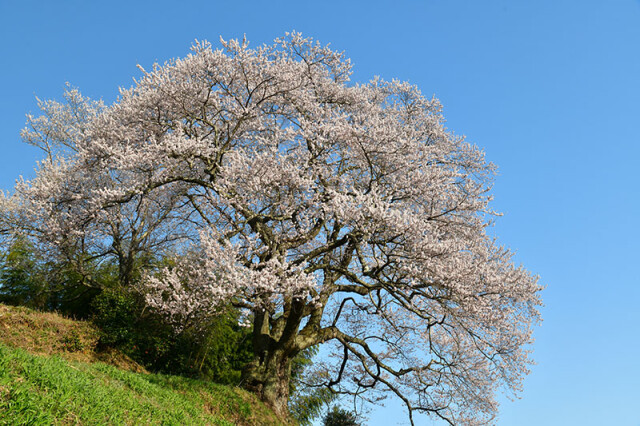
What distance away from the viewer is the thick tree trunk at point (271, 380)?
14.1m

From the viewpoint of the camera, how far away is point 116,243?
18.9 metres

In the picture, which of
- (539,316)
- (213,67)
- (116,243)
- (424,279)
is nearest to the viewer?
(424,279)

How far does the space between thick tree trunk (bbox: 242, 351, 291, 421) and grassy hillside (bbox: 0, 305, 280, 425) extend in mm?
665

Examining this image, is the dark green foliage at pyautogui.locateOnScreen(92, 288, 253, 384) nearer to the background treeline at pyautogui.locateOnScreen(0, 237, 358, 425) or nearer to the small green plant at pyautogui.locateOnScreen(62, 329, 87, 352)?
the background treeline at pyautogui.locateOnScreen(0, 237, 358, 425)

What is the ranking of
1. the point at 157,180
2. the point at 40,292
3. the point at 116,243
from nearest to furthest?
the point at 157,180
the point at 40,292
the point at 116,243

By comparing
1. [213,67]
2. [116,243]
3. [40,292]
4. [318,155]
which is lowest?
[40,292]

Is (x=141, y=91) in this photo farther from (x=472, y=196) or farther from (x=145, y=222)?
(x=472, y=196)

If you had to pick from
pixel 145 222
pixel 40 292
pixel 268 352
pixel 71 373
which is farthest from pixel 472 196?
pixel 40 292

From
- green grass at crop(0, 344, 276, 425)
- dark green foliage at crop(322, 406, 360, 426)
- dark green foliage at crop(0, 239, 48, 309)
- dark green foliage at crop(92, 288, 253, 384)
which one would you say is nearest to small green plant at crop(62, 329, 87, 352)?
dark green foliage at crop(92, 288, 253, 384)

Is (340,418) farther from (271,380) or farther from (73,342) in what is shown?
(73,342)

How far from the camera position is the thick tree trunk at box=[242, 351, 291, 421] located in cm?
1409

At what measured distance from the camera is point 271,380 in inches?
562

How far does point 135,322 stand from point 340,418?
8.68 m

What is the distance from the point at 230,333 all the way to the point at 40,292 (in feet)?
23.0
